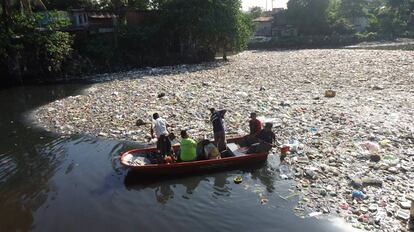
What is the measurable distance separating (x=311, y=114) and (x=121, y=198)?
8.64 meters

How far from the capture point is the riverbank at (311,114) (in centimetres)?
895

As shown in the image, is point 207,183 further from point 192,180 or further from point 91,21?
point 91,21

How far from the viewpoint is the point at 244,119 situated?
597 inches

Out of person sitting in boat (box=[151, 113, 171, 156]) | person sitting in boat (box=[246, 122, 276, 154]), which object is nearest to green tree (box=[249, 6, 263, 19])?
person sitting in boat (box=[246, 122, 276, 154])

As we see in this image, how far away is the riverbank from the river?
28.5 inches

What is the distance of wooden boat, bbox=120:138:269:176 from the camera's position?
10.2 metres

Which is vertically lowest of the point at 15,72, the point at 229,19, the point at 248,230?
the point at 248,230

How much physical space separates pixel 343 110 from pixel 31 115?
15.2 m

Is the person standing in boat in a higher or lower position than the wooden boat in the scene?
higher

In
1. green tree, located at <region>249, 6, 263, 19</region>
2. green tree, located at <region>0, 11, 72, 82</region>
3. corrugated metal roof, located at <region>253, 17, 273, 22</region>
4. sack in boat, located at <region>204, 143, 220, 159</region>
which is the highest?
green tree, located at <region>249, 6, 263, 19</region>

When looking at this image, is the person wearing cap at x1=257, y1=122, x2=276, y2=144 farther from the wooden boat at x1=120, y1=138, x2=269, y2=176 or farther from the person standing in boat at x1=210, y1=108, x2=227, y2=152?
the person standing in boat at x1=210, y1=108, x2=227, y2=152

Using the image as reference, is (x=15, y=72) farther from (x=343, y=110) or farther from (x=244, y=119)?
(x=343, y=110)

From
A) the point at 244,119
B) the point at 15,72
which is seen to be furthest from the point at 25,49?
the point at 244,119

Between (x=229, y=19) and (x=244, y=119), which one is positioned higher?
(x=229, y=19)
